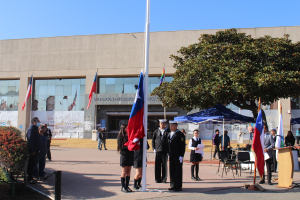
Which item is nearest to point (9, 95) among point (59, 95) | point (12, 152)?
point (59, 95)

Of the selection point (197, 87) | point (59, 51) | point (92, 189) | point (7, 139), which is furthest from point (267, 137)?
point (59, 51)

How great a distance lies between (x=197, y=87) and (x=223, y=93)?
1310 millimetres

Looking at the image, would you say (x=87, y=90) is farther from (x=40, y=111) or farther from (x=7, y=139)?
(x=7, y=139)

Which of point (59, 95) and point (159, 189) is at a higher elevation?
point (59, 95)

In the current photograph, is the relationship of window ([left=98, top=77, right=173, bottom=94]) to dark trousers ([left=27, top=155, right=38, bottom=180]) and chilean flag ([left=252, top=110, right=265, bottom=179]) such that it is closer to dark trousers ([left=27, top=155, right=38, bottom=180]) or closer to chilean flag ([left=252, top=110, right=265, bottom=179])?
dark trousers ([left=27, top=155, right=38, bottom=180])

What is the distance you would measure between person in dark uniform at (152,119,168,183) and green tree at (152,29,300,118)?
18.2 feet

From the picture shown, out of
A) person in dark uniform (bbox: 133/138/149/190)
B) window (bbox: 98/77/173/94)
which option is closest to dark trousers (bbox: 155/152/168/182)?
person in dark uniform (bbox: 133/138/149/190)

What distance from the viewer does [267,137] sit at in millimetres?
9477

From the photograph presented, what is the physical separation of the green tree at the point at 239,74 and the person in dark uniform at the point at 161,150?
218 inches

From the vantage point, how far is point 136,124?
7.34 meters

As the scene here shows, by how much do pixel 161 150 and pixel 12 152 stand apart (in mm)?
4172

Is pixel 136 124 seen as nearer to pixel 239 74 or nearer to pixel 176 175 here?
pixel 176 175

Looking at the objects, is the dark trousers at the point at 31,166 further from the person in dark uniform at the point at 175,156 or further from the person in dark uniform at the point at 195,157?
the person in dark uniform at the point at 195,157

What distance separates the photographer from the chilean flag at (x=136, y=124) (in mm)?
7152
